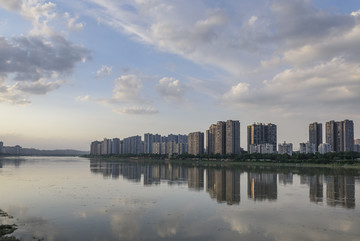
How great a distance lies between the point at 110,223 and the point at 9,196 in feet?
57.6

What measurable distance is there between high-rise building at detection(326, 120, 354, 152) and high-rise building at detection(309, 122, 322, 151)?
823 cm

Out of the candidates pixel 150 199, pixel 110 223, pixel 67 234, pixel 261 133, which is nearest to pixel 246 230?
pixel 110 223

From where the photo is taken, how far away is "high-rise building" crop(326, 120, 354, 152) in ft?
561

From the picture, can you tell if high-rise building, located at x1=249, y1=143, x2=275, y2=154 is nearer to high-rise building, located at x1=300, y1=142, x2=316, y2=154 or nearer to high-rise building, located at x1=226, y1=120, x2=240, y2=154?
high-rise building, located at x1=226, y1=120, x2=240, y2=154

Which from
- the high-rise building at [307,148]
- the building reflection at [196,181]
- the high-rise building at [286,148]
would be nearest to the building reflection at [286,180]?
the building reflection at [196,181]

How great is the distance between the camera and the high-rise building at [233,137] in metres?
181

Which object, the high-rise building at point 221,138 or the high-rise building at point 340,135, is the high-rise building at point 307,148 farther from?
the high-rise building at point 221,138

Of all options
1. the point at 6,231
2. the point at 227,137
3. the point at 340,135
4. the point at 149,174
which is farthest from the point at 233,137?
the point at 6,231

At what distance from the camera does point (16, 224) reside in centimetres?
1889

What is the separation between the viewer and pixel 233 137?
183 meters

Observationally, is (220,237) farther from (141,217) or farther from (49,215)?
(49,215)

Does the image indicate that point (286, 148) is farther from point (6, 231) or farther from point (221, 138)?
point (6, 231)

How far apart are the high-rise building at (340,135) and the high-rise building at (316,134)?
324 inches

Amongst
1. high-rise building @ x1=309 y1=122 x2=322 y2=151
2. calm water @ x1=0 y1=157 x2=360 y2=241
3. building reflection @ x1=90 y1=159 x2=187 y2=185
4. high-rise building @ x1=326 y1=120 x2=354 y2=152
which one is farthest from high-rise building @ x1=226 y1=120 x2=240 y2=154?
calm water @ x1=0 y1=157 x2=360 y2=241
